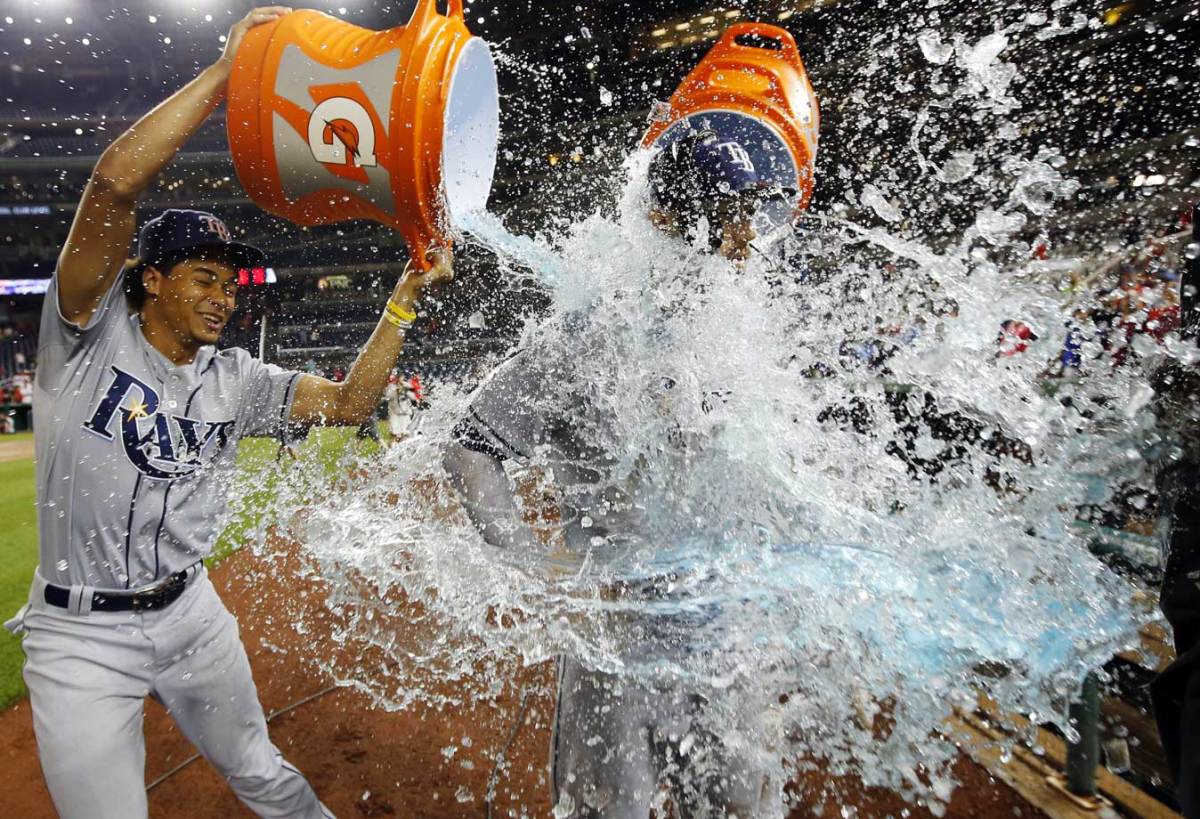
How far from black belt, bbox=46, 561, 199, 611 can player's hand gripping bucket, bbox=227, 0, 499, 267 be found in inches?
45.9

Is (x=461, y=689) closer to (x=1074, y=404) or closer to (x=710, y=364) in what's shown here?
(x=710, y=364)

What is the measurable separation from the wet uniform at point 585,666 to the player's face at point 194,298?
3.00 ft

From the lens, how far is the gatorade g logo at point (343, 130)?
1492mm

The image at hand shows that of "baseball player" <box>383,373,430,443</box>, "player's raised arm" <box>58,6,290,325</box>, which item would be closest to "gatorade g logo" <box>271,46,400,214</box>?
"player's raised arm" <box>58,6,290,325</box>

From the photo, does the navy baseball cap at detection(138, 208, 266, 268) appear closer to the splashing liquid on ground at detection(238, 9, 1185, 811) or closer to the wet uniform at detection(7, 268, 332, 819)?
the wet uniform at detection(7, 268, 332, 819)

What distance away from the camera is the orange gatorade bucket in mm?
1826

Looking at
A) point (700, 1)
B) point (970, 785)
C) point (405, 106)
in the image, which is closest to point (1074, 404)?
point (970, 785)

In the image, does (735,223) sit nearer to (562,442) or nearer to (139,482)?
(562,442)

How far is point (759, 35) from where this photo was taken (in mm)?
2305

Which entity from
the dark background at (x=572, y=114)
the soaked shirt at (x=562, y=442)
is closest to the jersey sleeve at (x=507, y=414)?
the soaked shirt at (x=562, y=442)

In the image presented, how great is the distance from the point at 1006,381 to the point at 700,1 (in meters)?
13.1

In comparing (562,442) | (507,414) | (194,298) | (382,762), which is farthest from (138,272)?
(382,762)

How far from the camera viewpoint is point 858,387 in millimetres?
2484

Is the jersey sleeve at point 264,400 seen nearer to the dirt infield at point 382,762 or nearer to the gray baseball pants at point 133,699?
the gray baseball pants at point 133,699
